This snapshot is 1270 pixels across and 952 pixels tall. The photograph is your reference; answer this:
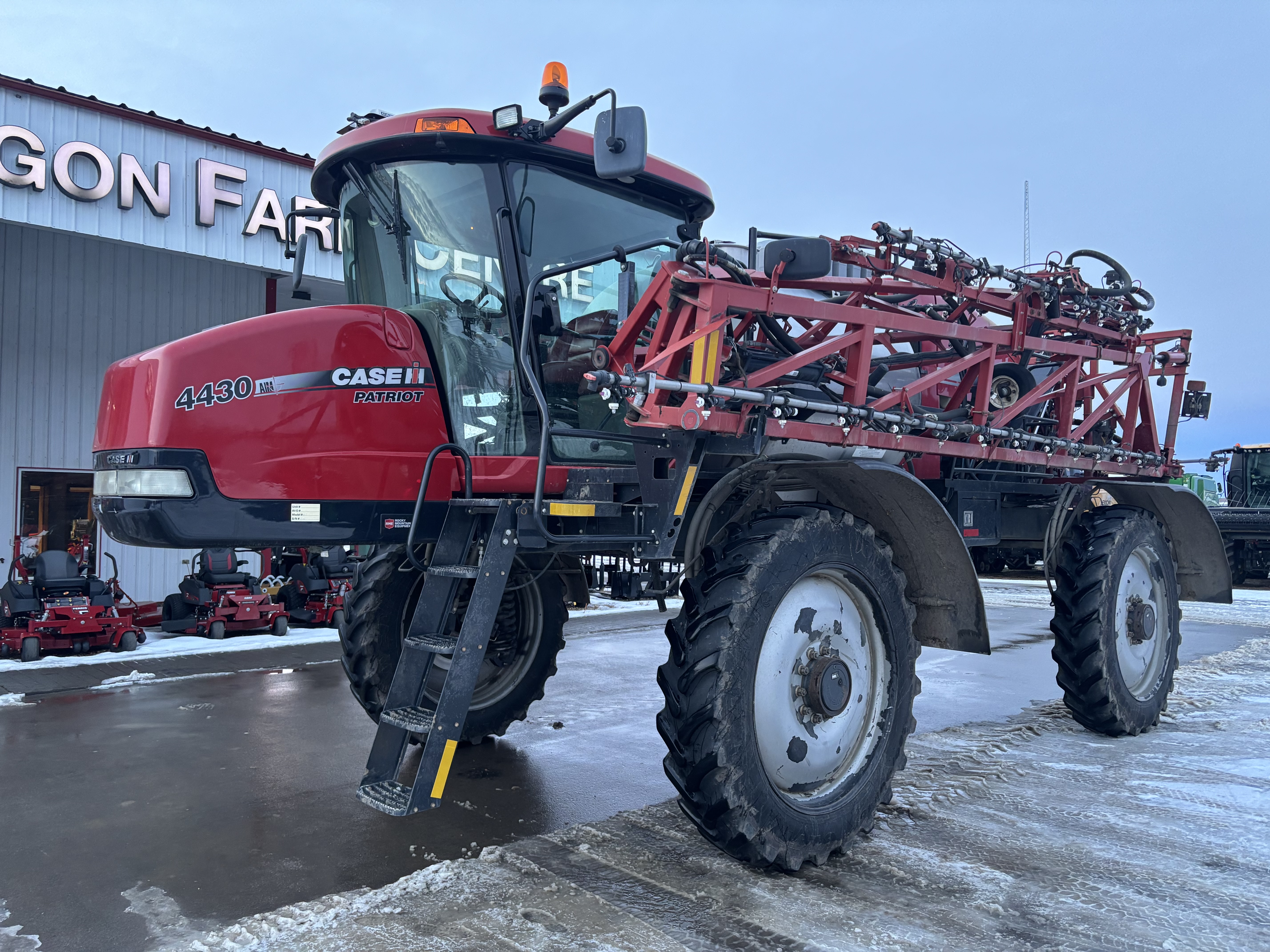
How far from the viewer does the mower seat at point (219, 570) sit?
9742 millimetres

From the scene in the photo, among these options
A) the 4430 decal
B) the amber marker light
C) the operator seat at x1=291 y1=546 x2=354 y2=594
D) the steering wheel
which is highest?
the amber marker light

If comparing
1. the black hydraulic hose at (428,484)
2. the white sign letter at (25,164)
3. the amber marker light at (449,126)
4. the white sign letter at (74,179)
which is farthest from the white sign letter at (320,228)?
the black hydraulic hose at (428,484)

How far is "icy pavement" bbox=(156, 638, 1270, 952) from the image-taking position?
2.87 meters

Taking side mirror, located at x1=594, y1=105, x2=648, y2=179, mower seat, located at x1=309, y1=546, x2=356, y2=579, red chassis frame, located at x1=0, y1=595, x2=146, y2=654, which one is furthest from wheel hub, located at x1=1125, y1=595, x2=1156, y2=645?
red chassis frame, located at x1=0, y1=595, x2=146, y2=654

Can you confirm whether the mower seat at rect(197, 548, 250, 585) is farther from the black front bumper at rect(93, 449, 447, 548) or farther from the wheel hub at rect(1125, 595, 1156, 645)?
the wheel hub at rect(1125, 595, 1156, 645)

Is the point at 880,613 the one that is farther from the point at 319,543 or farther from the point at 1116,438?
the point at 1116,438

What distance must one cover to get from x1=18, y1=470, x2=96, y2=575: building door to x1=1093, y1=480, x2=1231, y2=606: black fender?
10.7 metres

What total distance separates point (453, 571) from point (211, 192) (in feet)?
28.0

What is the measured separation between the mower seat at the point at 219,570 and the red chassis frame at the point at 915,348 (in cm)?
714

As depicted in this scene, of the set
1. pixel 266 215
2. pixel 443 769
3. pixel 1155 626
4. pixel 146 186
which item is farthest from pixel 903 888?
pixel 266 215

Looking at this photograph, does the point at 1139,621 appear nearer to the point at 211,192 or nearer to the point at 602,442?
the point at 602,442

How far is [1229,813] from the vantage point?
4035 millimetres

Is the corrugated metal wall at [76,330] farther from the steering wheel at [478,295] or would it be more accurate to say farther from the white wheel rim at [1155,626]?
the white wheel rim at [1155,626]

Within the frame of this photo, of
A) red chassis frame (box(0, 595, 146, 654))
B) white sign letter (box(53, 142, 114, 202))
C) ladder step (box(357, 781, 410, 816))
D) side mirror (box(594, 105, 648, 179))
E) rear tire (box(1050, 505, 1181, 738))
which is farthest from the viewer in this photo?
white sign letter (box(53, 142, 114, 202))
